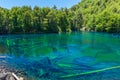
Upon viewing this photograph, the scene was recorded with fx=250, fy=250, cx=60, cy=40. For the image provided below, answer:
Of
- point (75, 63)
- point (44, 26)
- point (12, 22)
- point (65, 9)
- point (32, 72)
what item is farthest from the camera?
point (65, 9)

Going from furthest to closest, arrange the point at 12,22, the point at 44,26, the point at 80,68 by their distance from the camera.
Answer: the point at 44,26 < the point at 12,22 < the point at 80,68

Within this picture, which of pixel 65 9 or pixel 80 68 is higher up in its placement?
pixel 65 9

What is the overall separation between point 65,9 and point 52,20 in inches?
1238

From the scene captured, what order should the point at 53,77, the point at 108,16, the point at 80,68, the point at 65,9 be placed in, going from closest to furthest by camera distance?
1. the point at 53,77
2. the point at 80,68
3. the point at 108,16
4. the point at 65,9

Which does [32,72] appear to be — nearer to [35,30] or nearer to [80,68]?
[80,68]

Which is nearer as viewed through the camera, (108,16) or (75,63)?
(75,63)

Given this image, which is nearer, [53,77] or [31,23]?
[53,77]

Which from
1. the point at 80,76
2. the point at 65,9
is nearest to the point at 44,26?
the point at 65,9

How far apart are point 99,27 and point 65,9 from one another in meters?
27.5

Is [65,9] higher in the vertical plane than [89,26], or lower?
higher

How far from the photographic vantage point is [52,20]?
139 m

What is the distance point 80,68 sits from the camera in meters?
36.2

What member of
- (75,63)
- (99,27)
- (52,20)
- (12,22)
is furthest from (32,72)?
(99,27)

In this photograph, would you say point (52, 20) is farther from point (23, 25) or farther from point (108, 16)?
point (108, 16)
